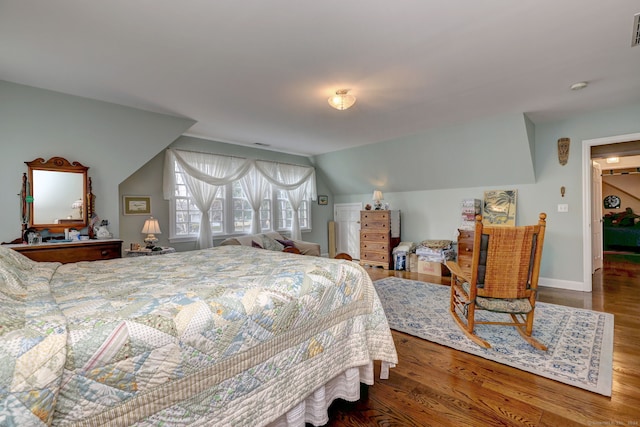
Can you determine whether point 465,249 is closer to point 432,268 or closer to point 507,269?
point 432,268

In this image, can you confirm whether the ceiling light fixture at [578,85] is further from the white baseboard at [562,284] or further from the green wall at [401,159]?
the white baseboard at [562,284]

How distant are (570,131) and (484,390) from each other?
417 cm

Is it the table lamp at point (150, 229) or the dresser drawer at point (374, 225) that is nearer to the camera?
the table lamp at point (150, 229)

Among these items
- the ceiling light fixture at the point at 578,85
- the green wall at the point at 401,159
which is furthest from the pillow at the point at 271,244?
the ceiling light fixture at the point at 578,85

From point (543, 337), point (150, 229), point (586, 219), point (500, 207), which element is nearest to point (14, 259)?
point (150, 229)

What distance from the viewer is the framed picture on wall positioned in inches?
190

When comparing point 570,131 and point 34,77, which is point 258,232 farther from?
point 570,131

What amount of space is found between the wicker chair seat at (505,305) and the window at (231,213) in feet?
13.8

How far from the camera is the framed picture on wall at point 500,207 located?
15.8ft

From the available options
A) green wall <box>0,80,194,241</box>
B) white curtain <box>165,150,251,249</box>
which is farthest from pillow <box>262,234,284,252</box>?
green wall <box>0,80,194,241</box>

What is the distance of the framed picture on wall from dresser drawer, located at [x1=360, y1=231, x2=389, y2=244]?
1.77m

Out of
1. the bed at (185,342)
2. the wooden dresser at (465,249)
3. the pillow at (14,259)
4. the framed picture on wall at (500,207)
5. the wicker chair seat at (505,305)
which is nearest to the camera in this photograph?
the bed at (185,342)

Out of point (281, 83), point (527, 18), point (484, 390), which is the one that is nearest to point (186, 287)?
point (484, 390)

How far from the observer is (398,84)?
117 inches
